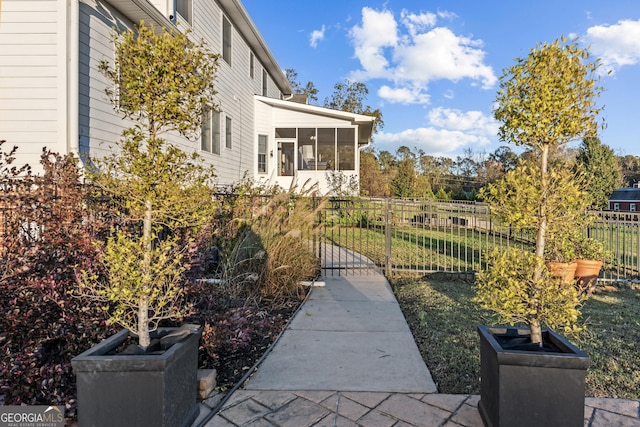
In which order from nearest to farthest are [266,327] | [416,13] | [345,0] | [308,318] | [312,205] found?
[266,327] → [308,318] → [312,205] → [416,13] → [345,0]

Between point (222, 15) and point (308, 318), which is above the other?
point (222, 15)

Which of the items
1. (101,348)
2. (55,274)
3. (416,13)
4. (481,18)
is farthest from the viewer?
(416,13)

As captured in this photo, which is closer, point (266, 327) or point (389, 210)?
point (266, 327)

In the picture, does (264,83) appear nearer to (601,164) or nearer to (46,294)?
(46,294)

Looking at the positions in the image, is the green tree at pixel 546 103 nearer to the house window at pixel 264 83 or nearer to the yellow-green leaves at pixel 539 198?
the yellow-green leaves at pixel 539 198

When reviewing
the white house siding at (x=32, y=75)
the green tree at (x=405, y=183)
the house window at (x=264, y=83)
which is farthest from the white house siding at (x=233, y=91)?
the green tree at (x=405, y=183)

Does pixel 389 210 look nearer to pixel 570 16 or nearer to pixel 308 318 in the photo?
pixel 308 318

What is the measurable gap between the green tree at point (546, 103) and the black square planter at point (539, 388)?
0.39 m

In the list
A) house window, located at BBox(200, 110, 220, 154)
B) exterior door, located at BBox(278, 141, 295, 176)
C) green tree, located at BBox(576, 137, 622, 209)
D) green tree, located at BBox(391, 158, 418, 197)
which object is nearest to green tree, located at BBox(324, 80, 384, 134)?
green tree, located at BBox(391, 158, 418, 197)

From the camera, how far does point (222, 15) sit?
11508 mm

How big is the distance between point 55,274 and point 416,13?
1362cm

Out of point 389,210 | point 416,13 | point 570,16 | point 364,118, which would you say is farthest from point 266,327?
point 416,13

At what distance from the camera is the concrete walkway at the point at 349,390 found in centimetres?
239

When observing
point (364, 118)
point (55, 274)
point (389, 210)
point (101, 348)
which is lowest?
point (101, 348)
